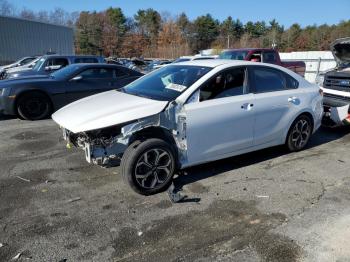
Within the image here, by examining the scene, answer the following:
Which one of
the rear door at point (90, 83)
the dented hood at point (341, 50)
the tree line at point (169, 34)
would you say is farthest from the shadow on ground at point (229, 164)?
the tree line at point (169, 34)

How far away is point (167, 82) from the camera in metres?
5.21

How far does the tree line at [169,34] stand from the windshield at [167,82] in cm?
6448

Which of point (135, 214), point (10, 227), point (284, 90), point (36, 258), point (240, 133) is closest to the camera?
point (36, 258)

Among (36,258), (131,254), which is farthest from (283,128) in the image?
(36,258)

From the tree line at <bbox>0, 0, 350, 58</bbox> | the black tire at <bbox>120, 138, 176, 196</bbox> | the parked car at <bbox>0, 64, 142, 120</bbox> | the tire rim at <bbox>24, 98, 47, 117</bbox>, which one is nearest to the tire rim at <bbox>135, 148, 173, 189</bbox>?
the black tire at <bbox>120, 138, 176, 196</bbox>

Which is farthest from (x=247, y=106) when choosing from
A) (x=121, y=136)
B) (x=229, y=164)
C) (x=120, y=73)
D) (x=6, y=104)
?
(x=6, y=104)

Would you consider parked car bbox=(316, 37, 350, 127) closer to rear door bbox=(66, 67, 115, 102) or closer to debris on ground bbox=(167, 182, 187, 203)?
debris on ground bbox=(167, 182, 187, 203)

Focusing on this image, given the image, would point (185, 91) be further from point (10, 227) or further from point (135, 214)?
point (10, 227)

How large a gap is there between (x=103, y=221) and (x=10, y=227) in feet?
3.05

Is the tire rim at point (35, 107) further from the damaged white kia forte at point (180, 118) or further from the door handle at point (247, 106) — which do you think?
the door handle at point (247, 106)

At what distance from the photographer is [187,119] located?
457cm

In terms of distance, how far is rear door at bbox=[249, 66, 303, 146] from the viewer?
5.40 meters

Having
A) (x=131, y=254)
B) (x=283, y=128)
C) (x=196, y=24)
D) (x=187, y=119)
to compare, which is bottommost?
(x=131, y=254)

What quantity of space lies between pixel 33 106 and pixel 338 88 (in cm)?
725
